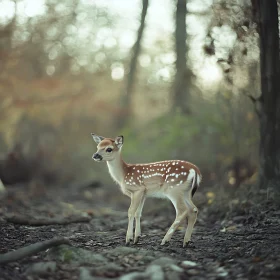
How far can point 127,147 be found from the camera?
1688 centimetres

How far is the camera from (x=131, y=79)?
72.7 feet

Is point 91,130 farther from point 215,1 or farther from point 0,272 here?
point 0,272

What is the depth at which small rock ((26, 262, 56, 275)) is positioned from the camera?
15.5ft

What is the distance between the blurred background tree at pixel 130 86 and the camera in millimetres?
9750

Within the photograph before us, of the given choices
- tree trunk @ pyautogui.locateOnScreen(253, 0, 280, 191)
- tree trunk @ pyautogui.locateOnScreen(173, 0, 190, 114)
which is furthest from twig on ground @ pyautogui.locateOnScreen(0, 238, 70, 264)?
tree trunk @ pyautogui.locateOnScreen(173, 0, 190, 114)

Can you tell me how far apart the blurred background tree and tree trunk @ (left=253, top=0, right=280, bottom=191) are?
0.32 m

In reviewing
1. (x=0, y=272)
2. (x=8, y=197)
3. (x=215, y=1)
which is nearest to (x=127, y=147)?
(x=8, y=197)

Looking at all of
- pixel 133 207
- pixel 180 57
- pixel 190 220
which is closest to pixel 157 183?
pixel 133 207

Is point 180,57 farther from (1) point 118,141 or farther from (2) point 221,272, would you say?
(2) point 221,272

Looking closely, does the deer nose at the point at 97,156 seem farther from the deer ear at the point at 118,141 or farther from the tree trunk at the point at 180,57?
the tree trunk at the point at 180,57

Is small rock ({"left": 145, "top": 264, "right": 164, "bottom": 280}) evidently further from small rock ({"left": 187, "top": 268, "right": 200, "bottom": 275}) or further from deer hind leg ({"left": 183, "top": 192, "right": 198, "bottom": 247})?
deer hind leg ({"left": 183, "top": 192, "right": 198, "bottom": 247})

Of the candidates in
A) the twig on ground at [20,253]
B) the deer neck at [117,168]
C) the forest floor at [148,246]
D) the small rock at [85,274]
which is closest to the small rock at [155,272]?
the forest floor at [148,246]

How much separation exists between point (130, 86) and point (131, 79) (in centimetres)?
33

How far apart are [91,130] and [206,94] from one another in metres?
8.90
